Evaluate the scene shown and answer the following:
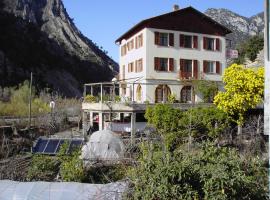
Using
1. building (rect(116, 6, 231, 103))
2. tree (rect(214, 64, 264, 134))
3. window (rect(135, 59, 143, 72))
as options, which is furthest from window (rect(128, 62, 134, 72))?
tree (rect(214, 64, 264, 134))

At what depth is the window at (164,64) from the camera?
36.8 m

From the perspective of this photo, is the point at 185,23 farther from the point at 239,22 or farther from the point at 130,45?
the point at 239,22

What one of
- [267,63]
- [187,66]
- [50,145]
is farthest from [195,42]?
[267,63]

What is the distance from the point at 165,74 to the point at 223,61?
6000 mm

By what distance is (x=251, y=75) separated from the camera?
27281mm

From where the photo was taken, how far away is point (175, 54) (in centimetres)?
3759

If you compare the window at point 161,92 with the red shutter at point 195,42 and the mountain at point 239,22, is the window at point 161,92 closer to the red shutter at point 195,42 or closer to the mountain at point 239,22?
the red shutter at point 195,42

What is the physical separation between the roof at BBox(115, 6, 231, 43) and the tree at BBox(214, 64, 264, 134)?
35.6 feet

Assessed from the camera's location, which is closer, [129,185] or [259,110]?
[129,185]

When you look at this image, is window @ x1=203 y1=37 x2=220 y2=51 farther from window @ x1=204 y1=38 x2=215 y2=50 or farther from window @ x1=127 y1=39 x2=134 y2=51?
window @ x1=127 y1=39 x2=134 y2=51

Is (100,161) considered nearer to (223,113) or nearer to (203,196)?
(203,196)

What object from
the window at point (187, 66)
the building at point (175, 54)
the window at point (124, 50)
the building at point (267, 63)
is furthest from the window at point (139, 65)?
the building at point (267, 63)

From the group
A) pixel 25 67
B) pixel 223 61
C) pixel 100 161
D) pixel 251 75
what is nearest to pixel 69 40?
pixel 25 67

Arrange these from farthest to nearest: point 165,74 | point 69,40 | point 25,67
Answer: point 69,40 → point 25,67 → point 165,74
